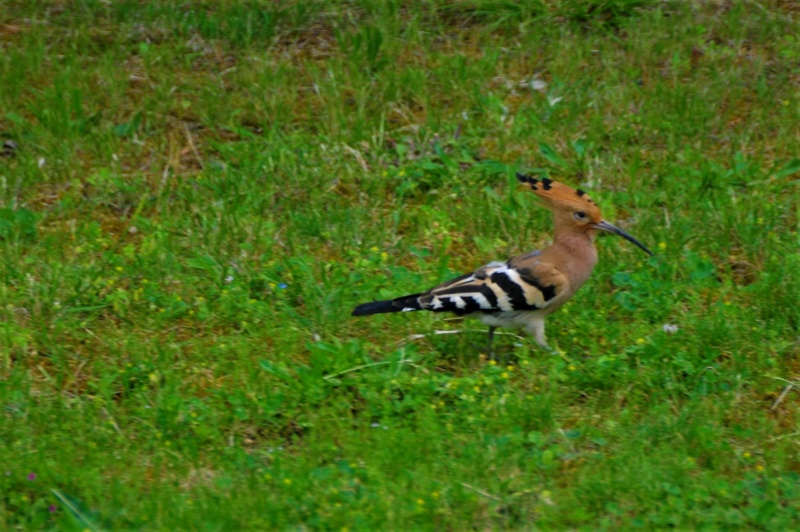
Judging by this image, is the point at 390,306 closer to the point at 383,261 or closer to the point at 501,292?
the point at 501,292


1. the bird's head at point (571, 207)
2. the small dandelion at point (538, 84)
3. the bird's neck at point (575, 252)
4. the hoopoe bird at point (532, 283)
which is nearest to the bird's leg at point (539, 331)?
the hoopoe bird at point (532, 283)

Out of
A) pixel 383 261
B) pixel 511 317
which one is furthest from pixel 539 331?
pixel 383 261

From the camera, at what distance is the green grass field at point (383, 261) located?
3855 mm

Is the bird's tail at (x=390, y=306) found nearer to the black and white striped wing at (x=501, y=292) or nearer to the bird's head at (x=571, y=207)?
the black and white striped wing at (x=501, y=292)

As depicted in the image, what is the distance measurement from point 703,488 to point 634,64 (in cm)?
394

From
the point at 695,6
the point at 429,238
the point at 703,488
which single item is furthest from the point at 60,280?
the point at 695,6

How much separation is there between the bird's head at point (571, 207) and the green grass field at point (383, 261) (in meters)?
0.43

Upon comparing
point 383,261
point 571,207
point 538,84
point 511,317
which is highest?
point 571,207

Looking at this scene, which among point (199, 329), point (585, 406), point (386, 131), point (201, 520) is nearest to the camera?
point (201, 520)

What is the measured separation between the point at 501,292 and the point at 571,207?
56 centimetres

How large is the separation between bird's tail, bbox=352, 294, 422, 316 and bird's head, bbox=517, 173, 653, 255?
2.55ft

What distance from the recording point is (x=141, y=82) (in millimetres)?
6980

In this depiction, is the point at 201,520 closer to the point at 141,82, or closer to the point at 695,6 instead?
the point at 141,82

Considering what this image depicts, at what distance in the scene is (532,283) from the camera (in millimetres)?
4625
